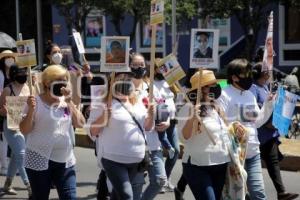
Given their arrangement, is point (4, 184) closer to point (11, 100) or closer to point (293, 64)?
point (11, 100)

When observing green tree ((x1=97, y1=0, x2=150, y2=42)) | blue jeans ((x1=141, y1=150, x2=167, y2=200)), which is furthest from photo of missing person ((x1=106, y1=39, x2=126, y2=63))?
green tree ((x1=97, y1=0, x2=150, y2=42))

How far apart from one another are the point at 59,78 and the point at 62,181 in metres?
0.85

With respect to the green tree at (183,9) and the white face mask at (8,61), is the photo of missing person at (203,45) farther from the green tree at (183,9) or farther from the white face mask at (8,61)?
the green tree at (183,9)

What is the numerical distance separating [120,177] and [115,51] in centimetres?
113

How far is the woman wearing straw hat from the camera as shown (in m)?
5.63

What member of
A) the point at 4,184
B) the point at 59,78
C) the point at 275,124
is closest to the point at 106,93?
the point at 59,78

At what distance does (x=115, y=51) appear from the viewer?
6.06m

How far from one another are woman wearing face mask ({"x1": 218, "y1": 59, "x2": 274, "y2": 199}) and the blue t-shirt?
79 centimetres

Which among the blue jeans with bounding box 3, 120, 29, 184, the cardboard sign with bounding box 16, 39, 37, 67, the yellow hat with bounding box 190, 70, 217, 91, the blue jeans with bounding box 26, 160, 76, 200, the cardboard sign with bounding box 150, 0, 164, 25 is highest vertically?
the cardboard sign with bounding box 150, 0, 164, 25

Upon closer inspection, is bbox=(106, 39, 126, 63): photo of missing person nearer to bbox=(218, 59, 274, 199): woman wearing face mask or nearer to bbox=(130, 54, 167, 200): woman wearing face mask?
bbox=(130, 54, 167, 200): woman wearing face mask

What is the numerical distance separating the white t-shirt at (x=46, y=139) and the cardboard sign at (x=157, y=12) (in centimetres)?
121

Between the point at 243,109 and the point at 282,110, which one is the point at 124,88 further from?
the point at 282,110

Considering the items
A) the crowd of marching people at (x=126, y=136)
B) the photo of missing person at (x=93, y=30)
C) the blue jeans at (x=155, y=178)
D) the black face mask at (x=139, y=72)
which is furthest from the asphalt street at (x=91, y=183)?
the photo of missing person at (x=93, y=30)

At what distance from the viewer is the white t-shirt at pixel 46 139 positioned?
574 cm
